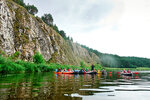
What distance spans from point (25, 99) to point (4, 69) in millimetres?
18273

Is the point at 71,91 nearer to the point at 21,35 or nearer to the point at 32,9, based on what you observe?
the point at 21,35

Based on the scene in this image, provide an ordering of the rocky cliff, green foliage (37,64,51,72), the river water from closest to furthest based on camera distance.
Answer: the river water
green foliage (37,64,51,72)
the rocky cliff

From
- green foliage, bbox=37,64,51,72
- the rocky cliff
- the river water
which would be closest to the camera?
the river water

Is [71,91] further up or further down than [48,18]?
Answer: further down

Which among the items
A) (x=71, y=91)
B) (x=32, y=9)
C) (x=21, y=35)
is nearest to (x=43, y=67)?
(x=21, y=35)

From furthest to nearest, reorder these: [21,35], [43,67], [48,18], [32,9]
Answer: [48,18] < [32,9] < [21,35] < [43,67]

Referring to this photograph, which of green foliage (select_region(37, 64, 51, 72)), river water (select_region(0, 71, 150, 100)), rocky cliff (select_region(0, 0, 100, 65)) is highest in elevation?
rocky cliff (select_region(0, 0, 100, 65))

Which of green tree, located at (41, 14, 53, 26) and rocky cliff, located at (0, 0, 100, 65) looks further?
green tree, located at (41, 14, 53, 26)

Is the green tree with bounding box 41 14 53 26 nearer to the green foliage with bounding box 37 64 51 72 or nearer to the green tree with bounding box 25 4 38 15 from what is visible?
the green tree with bounding box 25 4 38 15

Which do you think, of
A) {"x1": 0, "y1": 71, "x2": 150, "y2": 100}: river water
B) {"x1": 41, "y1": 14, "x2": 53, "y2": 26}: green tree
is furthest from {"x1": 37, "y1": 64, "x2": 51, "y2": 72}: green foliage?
{"x1": 41, "y1": 14, "x2": 53, "y2": 26}: green tree

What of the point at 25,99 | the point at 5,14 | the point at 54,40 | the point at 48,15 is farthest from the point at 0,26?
the point at 48,15

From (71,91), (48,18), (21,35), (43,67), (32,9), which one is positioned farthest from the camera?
(48,18)

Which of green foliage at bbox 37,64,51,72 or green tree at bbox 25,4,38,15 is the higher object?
green tree at bbox 25,4,38,15

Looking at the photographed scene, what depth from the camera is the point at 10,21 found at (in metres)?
50.7
